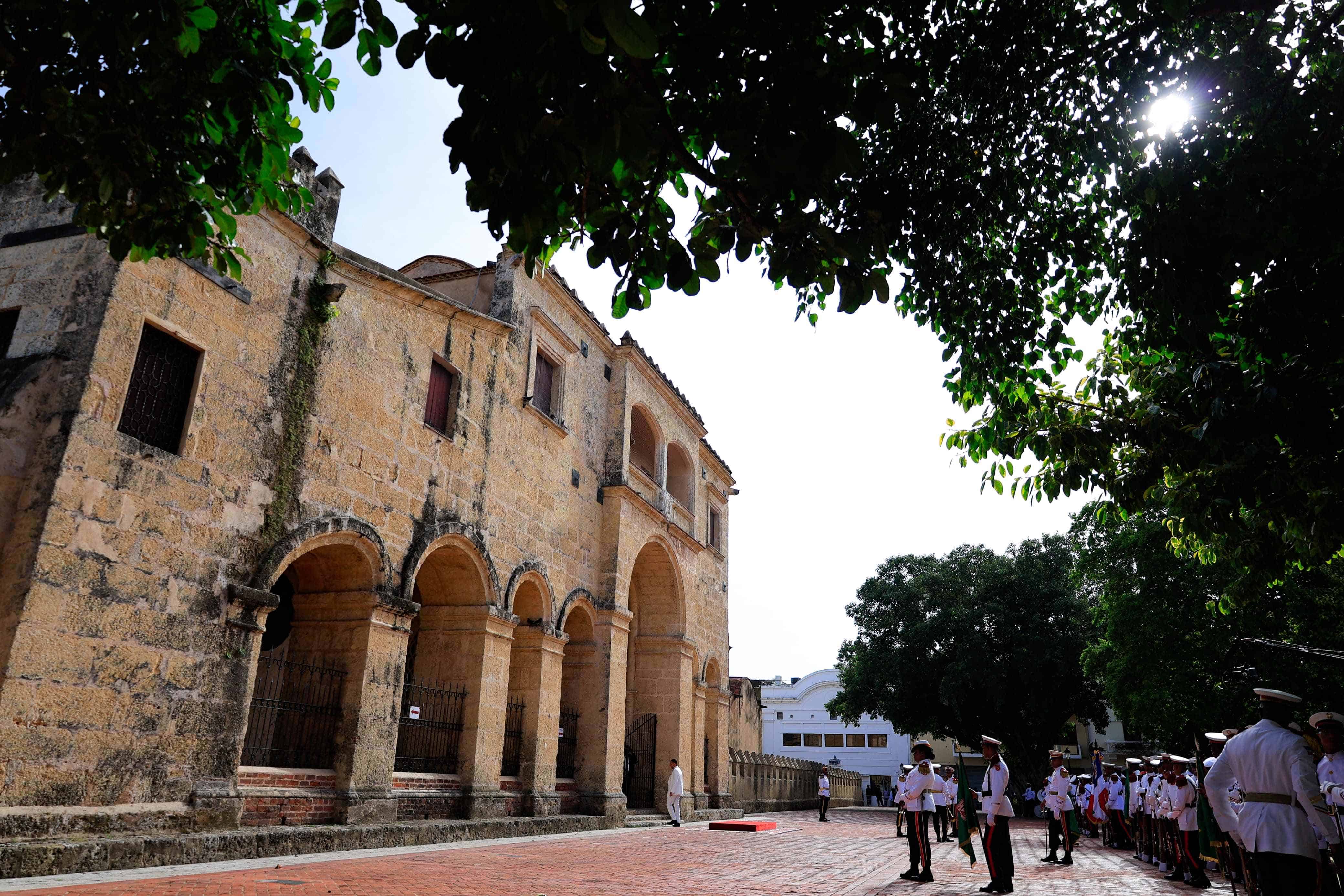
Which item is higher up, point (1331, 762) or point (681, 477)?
point (681, 477)

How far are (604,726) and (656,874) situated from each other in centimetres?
762

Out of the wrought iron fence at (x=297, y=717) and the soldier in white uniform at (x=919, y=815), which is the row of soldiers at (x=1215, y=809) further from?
the wrought iron fence at (x=297, y=717)

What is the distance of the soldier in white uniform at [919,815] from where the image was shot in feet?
32.7

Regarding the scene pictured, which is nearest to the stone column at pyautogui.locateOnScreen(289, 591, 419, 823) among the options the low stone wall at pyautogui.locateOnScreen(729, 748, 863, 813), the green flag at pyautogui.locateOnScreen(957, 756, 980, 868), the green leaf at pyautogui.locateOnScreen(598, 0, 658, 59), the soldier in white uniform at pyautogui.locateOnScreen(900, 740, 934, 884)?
the soldier in white uniform at pyautogui.locateOnScreen(900, 740, 934, 884)

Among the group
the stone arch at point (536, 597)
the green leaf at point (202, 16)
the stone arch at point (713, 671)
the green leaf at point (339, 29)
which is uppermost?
the green leaf at point (202, 16)

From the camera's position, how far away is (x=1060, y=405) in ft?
26.8

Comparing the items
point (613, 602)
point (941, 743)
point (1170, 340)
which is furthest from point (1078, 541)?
point (941, 743)

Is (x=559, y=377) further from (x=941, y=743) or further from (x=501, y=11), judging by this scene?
(x=941, y=743)

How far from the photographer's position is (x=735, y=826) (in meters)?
17.5

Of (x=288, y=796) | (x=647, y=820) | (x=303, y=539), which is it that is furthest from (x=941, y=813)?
(x=303, y=539)

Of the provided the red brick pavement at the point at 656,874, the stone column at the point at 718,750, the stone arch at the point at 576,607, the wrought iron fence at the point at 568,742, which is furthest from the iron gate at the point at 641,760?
the stone arch at the point at 576,607

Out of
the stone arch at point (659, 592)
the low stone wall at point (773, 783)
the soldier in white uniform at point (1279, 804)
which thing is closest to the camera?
the soldier in white uniform at point (1279, 804)

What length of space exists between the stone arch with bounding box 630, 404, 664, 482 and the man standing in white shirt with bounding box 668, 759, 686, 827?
6.64 metres

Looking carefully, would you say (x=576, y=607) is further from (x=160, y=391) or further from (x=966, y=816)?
(x=160, y=391)
